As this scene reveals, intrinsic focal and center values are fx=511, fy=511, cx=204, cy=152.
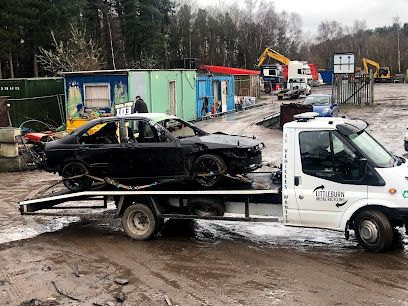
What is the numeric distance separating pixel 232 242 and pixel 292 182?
5.18 feet

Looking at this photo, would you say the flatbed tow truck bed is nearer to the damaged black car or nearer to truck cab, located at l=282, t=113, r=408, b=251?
the damaged black car

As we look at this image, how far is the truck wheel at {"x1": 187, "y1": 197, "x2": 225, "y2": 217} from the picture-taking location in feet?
27.4

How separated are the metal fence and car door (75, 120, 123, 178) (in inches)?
1234

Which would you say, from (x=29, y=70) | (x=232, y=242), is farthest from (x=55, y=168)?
(x=29, y=70)

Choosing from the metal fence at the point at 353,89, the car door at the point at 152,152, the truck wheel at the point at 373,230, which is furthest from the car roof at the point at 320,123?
the metal fence at the point at 353,89

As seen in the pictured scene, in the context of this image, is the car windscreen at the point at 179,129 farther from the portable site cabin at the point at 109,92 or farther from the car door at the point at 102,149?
the portable site cabin at the point at 109,92

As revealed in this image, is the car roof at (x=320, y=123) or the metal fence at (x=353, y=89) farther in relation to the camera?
the metal fence at (x=353, y=89)

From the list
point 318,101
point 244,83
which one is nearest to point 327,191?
point 318,101

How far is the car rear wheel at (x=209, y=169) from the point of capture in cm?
848

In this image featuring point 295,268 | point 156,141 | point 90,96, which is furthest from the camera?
point 90,96

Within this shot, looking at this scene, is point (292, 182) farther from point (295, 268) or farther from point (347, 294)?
point (347, 294)

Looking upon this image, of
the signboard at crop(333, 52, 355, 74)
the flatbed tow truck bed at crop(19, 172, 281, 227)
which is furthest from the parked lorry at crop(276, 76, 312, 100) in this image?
the flatbed tow truck bed at crop(19, 172, 281, 227)

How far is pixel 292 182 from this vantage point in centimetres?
768

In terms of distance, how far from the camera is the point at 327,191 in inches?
295
